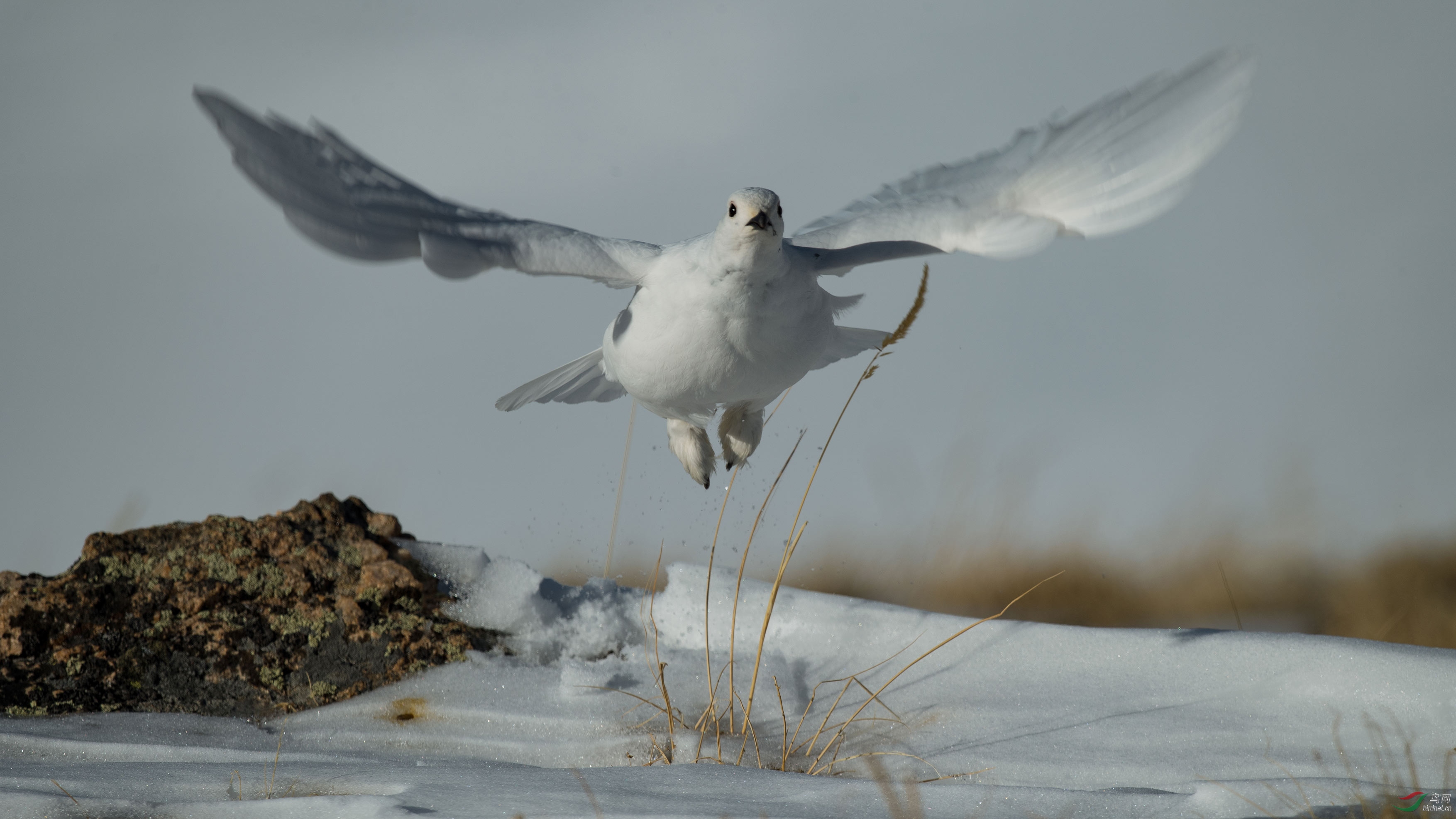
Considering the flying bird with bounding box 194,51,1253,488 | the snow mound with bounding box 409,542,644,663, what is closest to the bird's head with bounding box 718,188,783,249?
the flying bird with bounding box 194,51,1253,488

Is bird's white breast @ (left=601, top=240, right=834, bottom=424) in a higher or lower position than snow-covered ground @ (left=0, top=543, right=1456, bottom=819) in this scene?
higher

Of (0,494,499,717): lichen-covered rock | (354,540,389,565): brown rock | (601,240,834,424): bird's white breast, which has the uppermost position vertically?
(601,240,834,424): bird's white breast

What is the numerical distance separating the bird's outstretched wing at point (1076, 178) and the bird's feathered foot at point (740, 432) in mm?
696

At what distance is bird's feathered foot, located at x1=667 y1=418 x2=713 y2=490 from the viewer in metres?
3.35

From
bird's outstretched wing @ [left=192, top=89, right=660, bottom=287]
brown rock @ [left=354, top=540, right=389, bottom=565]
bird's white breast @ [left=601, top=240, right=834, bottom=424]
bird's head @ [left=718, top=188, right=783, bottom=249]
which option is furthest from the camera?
brown rock @ [left=354, top=540, right=389, bottom=565]

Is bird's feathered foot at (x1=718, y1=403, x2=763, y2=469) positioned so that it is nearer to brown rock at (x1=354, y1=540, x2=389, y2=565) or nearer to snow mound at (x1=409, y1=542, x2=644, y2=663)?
snow mound at (x1=409, y1=542, x2=644, y2=663)

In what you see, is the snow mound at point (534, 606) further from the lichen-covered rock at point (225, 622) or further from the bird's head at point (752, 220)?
the bird's head at point (752, 220)

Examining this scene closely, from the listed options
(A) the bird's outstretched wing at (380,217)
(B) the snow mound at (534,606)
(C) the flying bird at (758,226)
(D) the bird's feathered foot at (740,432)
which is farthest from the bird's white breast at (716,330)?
(B) the snow mound at (534,606)

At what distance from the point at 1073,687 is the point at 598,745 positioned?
149 cm

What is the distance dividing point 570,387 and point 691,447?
0.50 metres

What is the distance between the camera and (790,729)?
291 cm

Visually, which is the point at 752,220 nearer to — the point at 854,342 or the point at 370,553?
the point at 854,342

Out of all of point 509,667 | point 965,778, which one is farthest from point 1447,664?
point 509,667

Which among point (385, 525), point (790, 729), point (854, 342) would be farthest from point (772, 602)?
point (385, 525)
